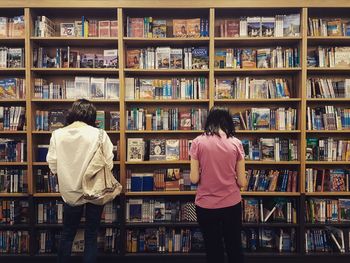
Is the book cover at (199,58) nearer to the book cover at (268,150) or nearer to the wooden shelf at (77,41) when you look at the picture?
the wooden shelf at (77,41)

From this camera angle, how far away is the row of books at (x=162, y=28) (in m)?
3.37

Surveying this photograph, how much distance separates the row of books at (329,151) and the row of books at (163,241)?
154cm

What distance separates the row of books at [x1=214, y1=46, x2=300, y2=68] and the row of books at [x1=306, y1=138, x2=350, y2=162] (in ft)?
3.09

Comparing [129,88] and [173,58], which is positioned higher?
[173,58]

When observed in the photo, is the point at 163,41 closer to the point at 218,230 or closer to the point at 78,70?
the point at 78,70

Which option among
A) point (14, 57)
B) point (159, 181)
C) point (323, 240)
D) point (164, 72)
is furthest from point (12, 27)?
point (323, 240)

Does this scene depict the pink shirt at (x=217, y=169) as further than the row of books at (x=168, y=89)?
No

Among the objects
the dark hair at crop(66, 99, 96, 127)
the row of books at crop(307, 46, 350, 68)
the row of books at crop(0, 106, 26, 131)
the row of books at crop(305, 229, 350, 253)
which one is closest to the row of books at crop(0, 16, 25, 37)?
the row of books at crop(0, 106, 26, 131)

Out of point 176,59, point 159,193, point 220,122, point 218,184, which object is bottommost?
point 159,193

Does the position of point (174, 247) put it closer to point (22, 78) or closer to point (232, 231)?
point (232, 231)

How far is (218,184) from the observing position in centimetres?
224

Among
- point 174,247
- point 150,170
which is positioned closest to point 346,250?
point 174,247

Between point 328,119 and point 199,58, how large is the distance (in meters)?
1.59

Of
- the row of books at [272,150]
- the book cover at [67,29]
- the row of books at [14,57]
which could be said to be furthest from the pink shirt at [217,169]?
the row of books at [14,57]
